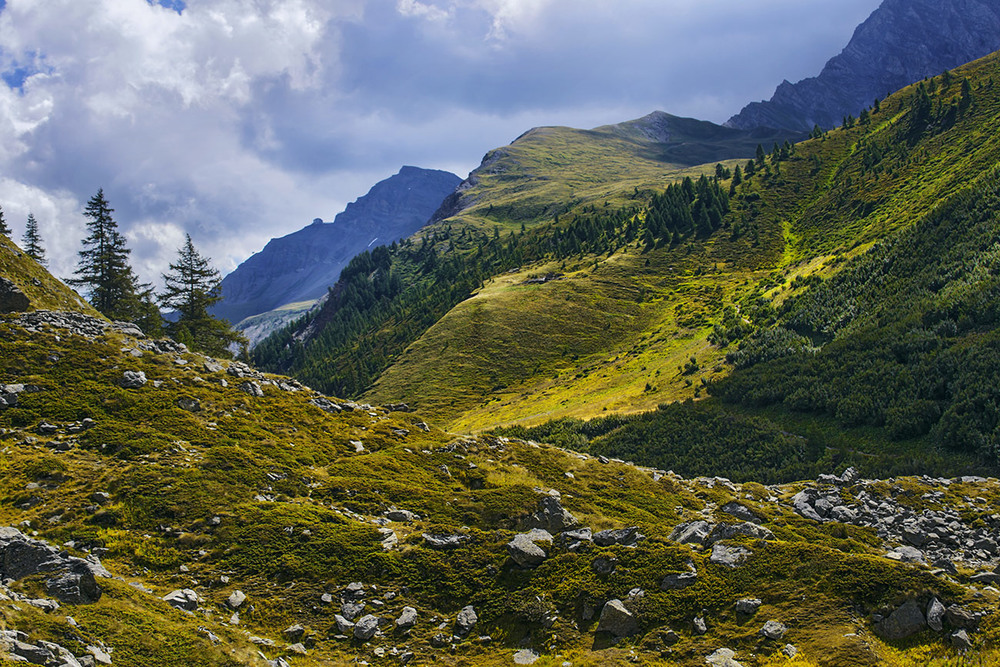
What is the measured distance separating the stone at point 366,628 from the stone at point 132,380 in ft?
62.2

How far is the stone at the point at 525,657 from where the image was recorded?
1554 cm

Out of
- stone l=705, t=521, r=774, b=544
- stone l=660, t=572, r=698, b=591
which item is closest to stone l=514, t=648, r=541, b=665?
stone l=660, t=572, r=698, b=591

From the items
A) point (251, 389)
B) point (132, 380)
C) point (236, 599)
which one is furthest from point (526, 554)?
point (132, 380)

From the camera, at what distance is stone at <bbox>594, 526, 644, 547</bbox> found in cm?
1936

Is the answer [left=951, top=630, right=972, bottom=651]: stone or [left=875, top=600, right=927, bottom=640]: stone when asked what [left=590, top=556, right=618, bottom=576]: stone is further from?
[left=951, top=630, right=972, bottom=651]: stone

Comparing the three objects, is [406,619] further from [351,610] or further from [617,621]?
[617,621]

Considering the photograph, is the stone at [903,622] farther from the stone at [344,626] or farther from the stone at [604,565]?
the stone at [344,626]

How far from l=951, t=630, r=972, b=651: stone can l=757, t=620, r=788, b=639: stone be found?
3.73 metres

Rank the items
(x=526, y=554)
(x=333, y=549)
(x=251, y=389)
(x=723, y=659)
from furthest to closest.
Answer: (x=251, y=389)
(x=333, y=549)
(x=526, y=554)
(x=723, y=659)

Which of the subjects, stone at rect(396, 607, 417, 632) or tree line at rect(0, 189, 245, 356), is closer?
stone at rect(396, 607, 417, 632)

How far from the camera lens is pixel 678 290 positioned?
143 meters

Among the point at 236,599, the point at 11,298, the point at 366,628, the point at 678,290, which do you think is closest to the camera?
the point at 366,628

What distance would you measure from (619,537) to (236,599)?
12.5 m

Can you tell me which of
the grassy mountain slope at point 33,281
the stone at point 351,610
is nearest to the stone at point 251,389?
the grassy mountain slope at point 33,281
